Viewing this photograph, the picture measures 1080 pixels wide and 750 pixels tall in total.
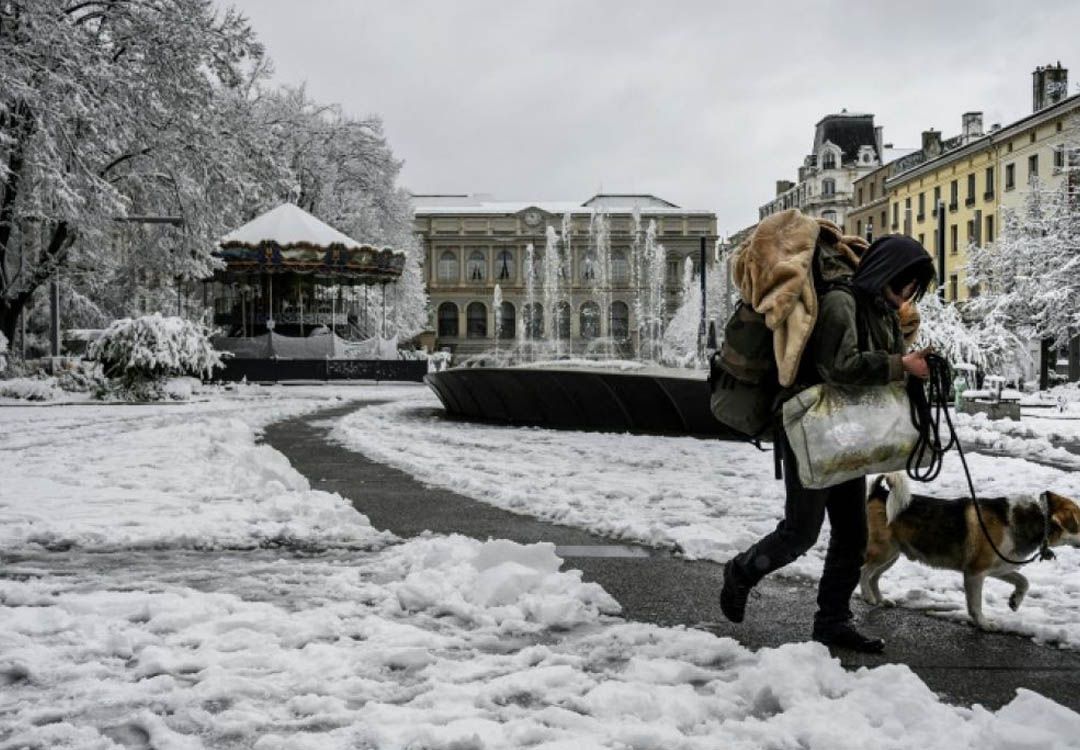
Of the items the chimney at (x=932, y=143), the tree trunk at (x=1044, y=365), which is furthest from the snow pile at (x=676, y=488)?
the chimney at (x=932, y=143)

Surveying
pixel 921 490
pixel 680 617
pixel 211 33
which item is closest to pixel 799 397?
pixel 680 617

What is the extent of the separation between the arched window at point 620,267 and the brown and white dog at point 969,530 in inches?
3627

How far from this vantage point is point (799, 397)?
364 centimetres

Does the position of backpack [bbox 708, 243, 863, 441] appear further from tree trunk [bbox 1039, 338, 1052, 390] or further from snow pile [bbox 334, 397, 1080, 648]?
tree trunk [bbox 1039, 338, 1052, 390]

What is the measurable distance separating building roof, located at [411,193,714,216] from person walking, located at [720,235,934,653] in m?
94.3

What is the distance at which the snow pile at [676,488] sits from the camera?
484cm

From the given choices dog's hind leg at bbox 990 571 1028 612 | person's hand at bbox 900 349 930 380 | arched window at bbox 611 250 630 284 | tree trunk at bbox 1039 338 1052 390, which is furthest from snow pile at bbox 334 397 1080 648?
arched window at bbox 611 250 630 284

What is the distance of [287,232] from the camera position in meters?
35.2

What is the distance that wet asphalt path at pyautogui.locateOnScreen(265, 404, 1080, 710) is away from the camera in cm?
356

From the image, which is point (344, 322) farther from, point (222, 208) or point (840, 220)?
point (840, 220)

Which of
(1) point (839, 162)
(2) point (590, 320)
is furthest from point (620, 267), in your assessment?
(1) point (839, 162)

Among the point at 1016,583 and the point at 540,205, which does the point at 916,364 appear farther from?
the point at 540,205

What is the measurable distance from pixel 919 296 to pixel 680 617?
165 cm

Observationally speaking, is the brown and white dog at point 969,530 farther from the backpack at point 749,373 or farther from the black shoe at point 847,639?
the backpack at point 749,373
